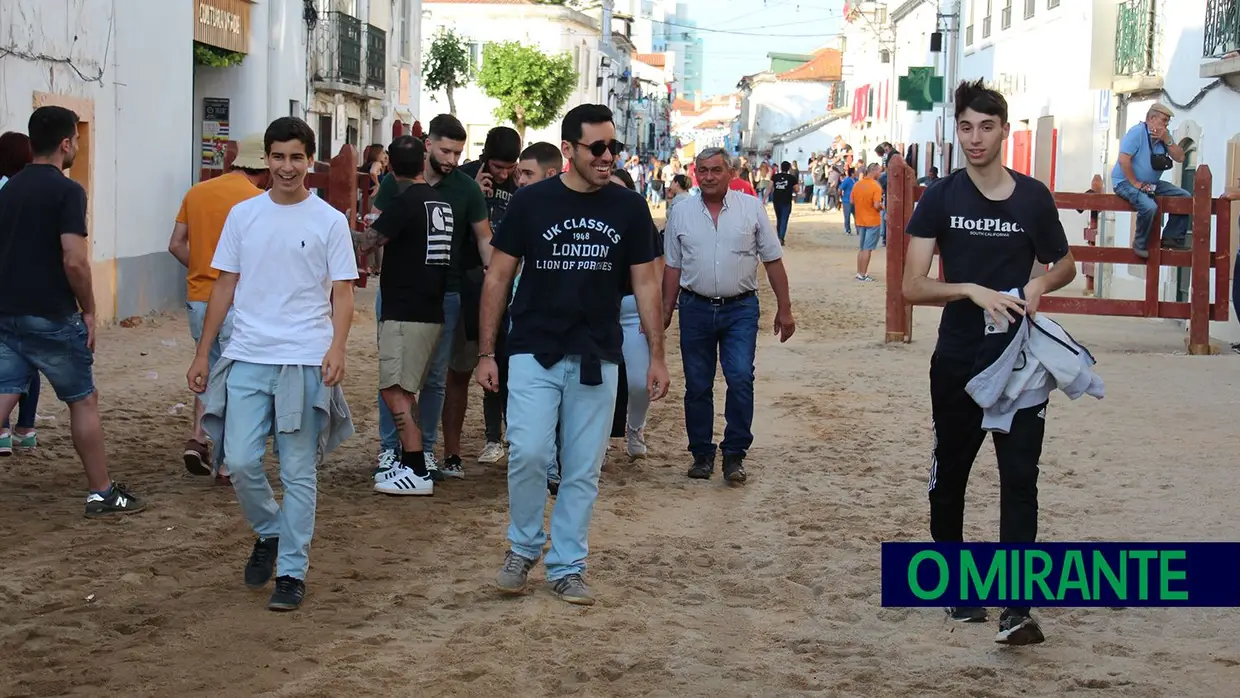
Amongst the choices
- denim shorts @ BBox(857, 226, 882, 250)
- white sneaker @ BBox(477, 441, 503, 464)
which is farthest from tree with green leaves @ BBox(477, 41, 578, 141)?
white sneaker @ BBox(477, 441, 503, 464)

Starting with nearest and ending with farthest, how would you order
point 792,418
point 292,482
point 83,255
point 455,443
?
point 292,482 → point 83,255 → point 455,443 → point 792,418

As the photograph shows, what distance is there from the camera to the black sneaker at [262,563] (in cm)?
630

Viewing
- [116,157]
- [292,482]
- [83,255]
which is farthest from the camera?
[116,157]

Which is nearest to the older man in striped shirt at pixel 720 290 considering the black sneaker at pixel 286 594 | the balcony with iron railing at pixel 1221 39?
the black sneaker at pixel 286 594

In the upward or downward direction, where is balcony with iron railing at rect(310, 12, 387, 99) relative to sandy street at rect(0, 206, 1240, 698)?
upward

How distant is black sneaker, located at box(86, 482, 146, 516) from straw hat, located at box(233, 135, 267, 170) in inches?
70.3

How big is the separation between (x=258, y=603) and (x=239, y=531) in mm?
1263

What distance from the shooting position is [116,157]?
16.1 m

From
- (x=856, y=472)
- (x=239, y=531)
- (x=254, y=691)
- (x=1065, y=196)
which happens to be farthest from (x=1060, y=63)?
(x=254, y=691)

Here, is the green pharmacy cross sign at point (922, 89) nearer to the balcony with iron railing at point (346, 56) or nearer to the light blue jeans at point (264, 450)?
the balcony with iron railing at point (346, 56)

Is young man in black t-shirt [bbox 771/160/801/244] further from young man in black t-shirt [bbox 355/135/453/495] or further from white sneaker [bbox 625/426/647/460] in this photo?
young man in black t-shirt [bbox 355/135/453/495]

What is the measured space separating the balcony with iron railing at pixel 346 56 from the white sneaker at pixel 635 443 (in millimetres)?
18616

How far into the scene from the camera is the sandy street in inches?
208

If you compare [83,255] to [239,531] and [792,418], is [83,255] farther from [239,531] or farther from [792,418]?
[792,418]
